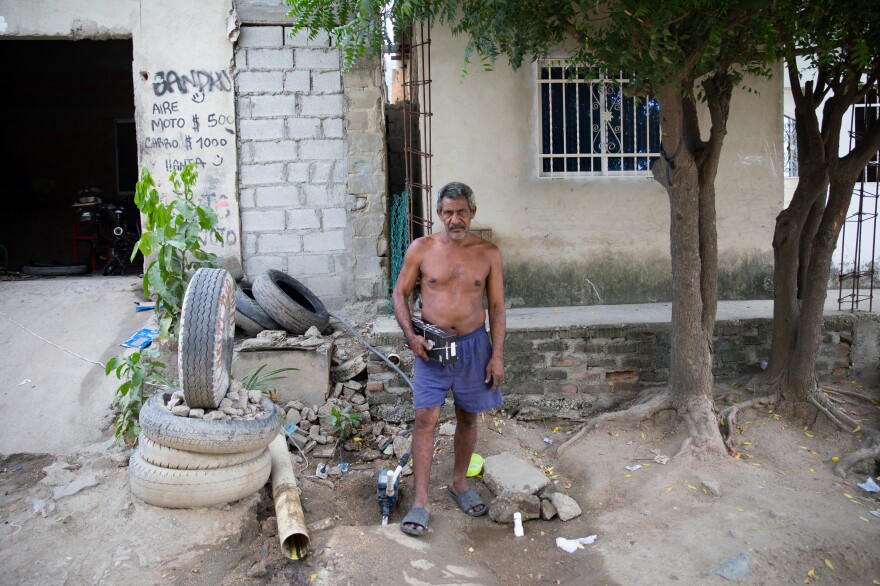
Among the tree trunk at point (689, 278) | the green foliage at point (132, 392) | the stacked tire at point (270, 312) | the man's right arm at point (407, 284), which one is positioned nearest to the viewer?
the man's right arm at point (407, 284)

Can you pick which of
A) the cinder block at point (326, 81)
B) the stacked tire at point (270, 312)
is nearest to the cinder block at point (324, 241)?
the stacked tire at point (270, 312)

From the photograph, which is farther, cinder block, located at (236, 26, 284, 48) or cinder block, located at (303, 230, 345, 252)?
cinder block, located at (303, 230, 345, 252)

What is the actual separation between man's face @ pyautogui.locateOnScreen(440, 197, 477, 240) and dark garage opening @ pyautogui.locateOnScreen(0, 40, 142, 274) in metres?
9.06

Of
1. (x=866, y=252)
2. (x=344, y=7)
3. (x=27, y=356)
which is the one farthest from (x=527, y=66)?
(x=27, y=356)

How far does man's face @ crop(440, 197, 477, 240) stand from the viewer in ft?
13.6

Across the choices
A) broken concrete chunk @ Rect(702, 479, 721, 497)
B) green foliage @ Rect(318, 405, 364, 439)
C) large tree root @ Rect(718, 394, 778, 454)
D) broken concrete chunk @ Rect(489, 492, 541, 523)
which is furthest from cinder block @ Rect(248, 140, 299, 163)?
broken concrete chunk @ Rect(702, 479, 721, 497)

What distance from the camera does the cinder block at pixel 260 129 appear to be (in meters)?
7.18

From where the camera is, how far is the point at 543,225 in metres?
7.21

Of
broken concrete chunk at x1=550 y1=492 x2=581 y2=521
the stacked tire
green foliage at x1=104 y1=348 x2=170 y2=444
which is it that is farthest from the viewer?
the stacked tire

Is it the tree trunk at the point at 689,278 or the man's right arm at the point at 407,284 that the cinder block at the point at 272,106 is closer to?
the man's right arm at the point at 407,284

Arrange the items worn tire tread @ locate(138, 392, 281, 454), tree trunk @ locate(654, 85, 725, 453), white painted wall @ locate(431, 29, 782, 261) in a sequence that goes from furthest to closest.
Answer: white painted wall @ locate(431, 29, 782, 261) → tree trunk @ locate(654, 85, 725, 453) → worn tire tread @ locate(138, 392, 281, 454)

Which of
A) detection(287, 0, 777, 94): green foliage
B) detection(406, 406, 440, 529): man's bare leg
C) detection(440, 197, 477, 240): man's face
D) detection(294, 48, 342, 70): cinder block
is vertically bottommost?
detection(406, 406, 440, 529): man's bare leg

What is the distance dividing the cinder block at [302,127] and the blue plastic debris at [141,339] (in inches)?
93.0

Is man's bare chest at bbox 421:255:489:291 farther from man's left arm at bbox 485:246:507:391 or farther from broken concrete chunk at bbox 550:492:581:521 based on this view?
broken concrete chunk at bbox 550:492:581:521
